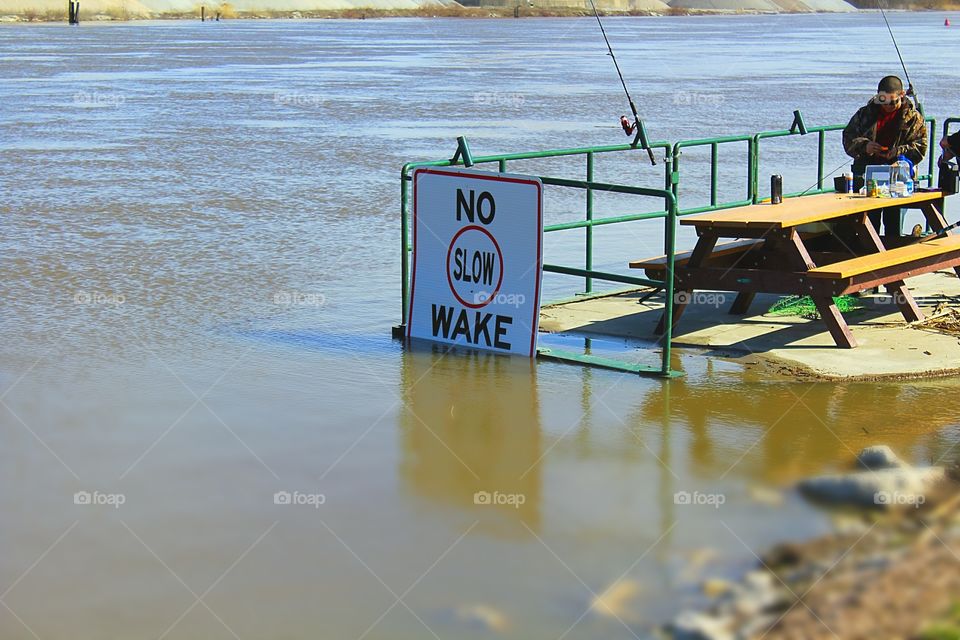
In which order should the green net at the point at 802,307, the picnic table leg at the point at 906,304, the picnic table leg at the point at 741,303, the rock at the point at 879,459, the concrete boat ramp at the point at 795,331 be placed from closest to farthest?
the rock at the point at 879,459 → the concrete boat ramp at the point at 795,331 → the picnic table leg at the point at 906,304 → the picnic table leg at the point at 741,303 → the green net at the point at 802,307

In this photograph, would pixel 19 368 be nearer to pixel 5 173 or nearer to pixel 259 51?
pixel 5 173

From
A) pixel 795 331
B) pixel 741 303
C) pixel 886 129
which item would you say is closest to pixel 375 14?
pixel 886 129

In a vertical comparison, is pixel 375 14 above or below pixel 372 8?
below

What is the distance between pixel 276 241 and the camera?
12461 millimetres

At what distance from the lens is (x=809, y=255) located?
29.1 feet

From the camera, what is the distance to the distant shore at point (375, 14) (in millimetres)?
92250

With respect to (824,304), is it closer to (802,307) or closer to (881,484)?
(802,307)

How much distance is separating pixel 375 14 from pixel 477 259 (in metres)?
119

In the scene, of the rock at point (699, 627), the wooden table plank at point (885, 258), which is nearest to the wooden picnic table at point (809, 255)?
the wooden table plank at point (885, 258)

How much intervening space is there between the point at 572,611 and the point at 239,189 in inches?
455

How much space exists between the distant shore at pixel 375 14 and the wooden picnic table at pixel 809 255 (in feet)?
275

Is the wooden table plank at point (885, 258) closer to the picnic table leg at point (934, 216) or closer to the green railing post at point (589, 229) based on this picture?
the picnic table leg at point (934, 216)

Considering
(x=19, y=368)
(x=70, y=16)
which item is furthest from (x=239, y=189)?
(x=70, y=16)

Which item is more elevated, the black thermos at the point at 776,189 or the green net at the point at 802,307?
the black thermos at the point at 776,189
